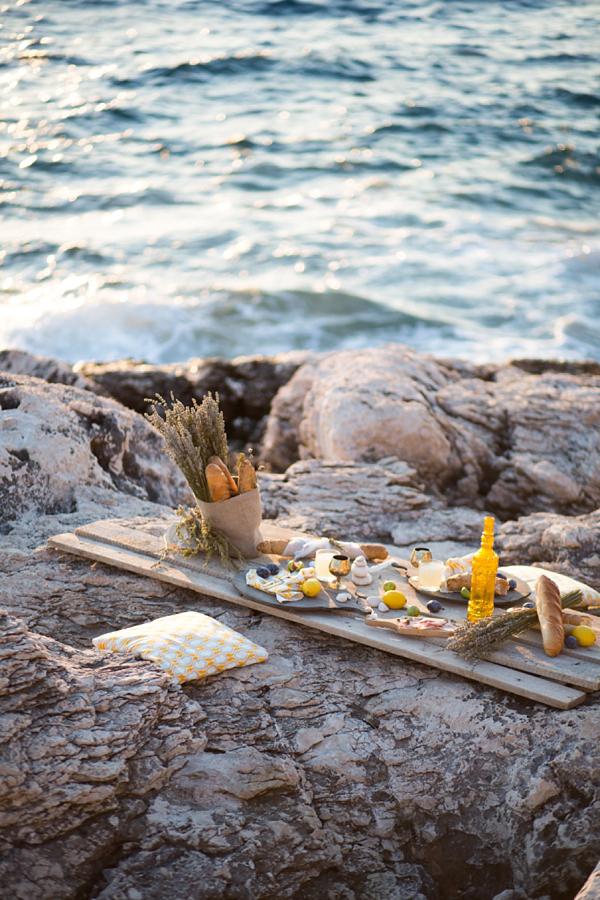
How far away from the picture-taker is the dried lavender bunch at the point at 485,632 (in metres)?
4.32

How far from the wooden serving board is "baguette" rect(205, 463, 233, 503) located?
0.31 metres

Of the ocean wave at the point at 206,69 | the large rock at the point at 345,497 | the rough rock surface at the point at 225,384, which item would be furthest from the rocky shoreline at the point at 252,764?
the ocean wave at the point at 206,69

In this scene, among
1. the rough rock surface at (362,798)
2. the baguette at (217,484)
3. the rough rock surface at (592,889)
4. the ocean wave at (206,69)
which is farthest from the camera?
the ocean wave at (206,69)

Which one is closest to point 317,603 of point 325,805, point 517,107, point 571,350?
point 325,805

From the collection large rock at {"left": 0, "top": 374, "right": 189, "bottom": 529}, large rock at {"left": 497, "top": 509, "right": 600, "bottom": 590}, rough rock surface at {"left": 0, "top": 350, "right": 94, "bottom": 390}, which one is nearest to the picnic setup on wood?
large rock at {"left": 0, "top": 374, "right": 189, "bottom": 529}

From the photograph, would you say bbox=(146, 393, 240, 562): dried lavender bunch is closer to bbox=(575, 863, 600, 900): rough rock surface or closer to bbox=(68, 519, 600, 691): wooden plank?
bbox=(68, 519, 600, 691): wooden plank

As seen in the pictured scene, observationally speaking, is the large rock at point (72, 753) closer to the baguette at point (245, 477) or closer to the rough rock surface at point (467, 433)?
the baguette at point (245, 477)

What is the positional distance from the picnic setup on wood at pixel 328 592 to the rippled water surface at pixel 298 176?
7825mm

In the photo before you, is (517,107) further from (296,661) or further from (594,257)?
(296,661)

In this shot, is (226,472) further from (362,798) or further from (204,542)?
(362,798)

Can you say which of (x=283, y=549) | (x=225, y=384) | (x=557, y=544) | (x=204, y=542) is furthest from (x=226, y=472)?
(x=225, y=384)

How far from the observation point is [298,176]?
17.6m

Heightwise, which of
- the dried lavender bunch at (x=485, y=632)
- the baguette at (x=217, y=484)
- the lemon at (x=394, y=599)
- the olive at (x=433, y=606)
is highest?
the baguette at (x=217, y=484)

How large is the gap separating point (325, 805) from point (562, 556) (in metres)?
2.69
